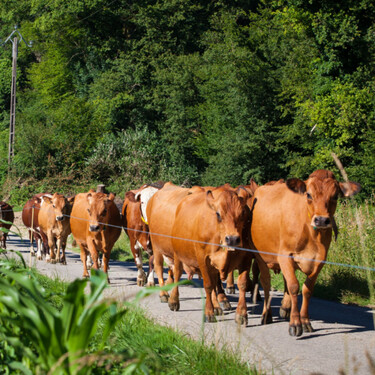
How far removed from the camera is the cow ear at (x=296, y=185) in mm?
8227

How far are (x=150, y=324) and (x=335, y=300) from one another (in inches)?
186

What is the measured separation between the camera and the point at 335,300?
36.2 ft

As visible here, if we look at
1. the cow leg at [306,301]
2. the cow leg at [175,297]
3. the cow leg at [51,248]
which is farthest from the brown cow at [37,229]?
the cow leg at [306,301]

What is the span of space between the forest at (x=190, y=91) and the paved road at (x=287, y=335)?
13103 mm

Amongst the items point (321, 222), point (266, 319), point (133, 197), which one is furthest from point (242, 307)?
point (133, 197)

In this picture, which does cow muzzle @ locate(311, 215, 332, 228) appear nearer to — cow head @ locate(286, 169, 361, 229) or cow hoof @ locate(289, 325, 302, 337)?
cow head @ locate(286, 169, 361, 229)

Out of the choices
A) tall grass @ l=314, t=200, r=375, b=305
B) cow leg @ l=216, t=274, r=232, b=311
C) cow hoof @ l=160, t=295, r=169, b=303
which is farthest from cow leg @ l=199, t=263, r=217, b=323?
tall grass @ l=314, t=200, r=375, b=305

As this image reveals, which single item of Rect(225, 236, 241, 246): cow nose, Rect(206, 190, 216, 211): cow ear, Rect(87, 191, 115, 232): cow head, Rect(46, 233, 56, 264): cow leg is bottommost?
Rect(46, 233, 56, 264): cow leg

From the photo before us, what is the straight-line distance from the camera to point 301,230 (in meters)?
8.20

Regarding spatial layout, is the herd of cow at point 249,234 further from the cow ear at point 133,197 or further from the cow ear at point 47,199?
the cow ear at point 47,199

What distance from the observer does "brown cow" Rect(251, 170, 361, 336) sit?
7.89m

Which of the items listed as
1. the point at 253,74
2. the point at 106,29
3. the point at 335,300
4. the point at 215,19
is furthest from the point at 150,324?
the point at 106,29

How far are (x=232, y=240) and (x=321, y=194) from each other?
1306 millimetres

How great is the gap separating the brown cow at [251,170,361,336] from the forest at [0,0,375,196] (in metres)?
14.1
